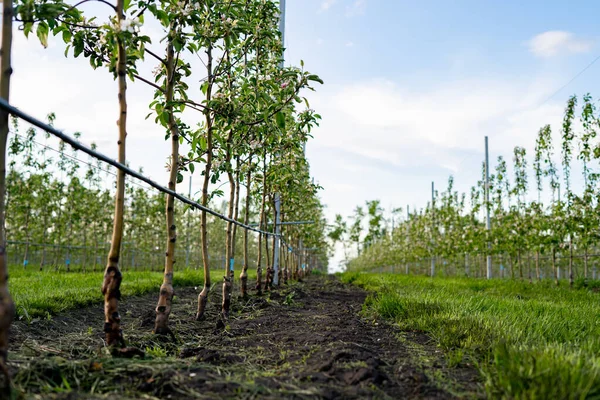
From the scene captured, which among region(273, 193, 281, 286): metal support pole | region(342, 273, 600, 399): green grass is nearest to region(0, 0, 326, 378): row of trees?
region(342, 273, 600, 399): green grass

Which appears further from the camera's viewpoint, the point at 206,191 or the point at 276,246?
the point at 276,246

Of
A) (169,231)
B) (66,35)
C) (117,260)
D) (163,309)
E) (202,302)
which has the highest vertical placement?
(66,35)

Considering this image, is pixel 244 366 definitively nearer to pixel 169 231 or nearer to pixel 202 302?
pixel 169 231

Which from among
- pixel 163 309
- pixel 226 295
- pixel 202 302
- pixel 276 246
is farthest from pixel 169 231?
pixel 276 246

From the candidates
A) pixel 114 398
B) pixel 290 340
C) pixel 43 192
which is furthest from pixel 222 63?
pixel 43 192

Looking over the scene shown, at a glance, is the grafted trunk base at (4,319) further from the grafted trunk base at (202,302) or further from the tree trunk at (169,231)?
the grafted trunk base at (202,302)

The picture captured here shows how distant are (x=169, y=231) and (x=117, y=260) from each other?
120cm

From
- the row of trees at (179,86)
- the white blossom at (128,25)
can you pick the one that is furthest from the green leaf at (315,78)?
the white blossom at (128,25)

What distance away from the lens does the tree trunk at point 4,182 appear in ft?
7.47

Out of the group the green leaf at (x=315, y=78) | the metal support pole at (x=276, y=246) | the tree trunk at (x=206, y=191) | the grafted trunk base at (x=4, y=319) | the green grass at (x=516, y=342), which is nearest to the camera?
the grafted trunk base at (x=4, y=319)

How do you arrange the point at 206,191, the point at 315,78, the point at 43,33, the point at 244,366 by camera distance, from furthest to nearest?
the point at 206,191 < the point at 315,78 < the point at 43,33 < the point at 244,366

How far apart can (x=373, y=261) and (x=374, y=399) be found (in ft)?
154

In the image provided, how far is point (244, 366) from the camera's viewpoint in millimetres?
3502

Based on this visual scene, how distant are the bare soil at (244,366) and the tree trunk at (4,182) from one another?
307mm
